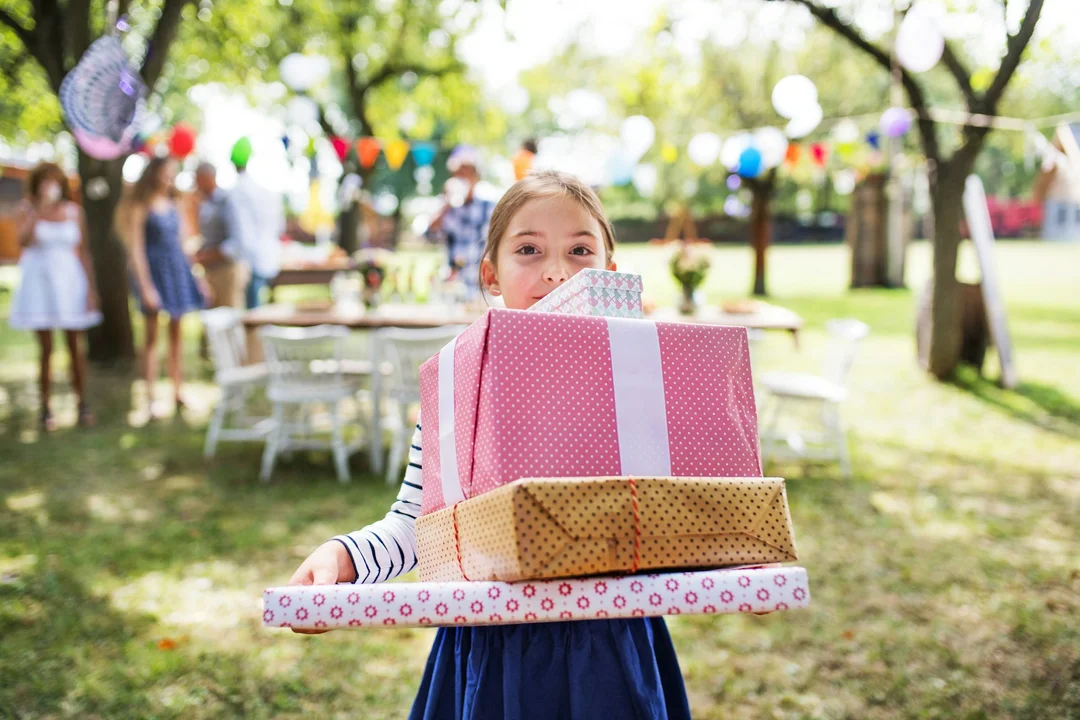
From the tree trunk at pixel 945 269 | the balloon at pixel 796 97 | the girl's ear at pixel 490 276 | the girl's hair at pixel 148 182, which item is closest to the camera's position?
the girl's ear at pixel 490 276

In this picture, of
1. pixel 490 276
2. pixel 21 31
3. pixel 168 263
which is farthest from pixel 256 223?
pixel 490 276

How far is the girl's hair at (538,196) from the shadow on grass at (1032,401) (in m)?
7.29

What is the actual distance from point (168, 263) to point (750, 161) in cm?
677

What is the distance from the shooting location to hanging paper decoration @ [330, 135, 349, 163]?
33.5ft

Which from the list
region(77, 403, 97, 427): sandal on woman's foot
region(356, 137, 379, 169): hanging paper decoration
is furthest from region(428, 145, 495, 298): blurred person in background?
region(77, 403, 97, 427): sandal on woman's foot

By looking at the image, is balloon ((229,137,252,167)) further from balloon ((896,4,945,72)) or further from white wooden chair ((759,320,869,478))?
balloon ((896,4,945,72))

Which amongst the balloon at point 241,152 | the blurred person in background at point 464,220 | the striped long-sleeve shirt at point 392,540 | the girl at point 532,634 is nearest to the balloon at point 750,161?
the blurred person in background at point 464,220

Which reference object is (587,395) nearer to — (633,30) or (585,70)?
(633,30)

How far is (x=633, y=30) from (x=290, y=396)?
40.4ft

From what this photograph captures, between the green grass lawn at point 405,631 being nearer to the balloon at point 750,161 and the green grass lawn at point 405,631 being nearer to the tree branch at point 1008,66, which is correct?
the tree branch at point 1008,66

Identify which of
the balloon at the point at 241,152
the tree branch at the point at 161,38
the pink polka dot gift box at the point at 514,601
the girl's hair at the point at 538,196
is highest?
the tree branch at the point at 161,38

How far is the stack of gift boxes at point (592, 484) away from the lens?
99 centimetres

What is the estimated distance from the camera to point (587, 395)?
3.57 feet

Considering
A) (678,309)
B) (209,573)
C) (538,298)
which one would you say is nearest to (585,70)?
(678,309)
